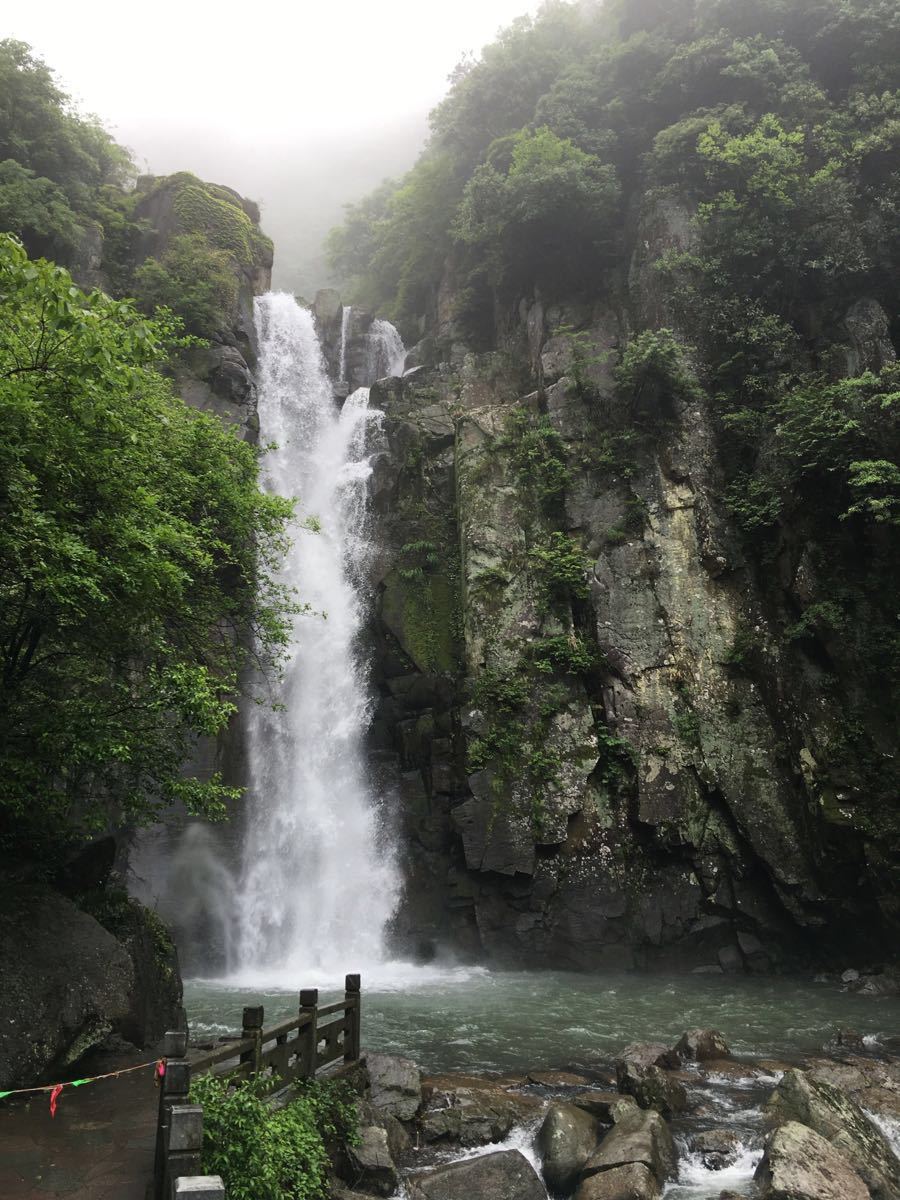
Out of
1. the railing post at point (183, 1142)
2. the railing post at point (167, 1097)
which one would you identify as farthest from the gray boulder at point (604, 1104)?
the railing post at point (183, 1142)

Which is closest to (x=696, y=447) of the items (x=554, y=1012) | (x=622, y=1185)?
(x=554, y=1012)

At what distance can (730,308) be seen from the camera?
21.4m

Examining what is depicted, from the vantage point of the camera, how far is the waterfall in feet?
97.0

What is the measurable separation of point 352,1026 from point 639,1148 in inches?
127

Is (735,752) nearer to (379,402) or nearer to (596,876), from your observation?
(596,876)

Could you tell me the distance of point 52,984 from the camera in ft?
27.2

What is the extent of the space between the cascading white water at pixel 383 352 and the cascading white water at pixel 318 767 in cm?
435

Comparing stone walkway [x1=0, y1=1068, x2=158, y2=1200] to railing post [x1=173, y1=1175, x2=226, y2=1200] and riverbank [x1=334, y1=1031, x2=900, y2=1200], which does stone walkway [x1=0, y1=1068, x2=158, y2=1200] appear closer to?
railing post [x1=173, y1=1175, x2=226, y2=1200]

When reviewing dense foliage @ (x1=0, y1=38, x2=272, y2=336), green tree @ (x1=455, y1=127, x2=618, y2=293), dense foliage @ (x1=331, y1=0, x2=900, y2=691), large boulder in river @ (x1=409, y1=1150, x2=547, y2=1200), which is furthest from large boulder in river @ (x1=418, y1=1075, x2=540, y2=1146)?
green tree @ (x1=455, y1=127, x2=618, y2=293)

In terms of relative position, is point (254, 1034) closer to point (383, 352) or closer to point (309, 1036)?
point (309, 1036)

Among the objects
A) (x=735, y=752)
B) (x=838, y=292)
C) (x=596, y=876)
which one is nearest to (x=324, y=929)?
(x=596, y=876)

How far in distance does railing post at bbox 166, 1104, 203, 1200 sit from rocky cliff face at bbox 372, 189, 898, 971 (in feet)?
40.3

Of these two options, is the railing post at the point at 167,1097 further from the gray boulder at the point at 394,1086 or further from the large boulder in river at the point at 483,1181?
the gray boulder at the point at 394,1086

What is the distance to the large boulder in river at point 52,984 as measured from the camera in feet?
25.1
